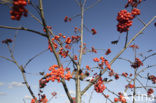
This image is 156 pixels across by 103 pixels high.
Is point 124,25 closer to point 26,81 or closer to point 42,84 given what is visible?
point 42,84

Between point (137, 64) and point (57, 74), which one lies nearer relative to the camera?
point (57, 74)

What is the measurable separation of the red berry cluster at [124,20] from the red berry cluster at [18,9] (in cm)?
227

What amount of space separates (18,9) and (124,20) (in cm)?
248

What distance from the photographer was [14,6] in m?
2.58

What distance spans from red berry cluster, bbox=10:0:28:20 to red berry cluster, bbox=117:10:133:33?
227cm

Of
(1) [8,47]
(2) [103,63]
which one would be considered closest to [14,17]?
(1) [8,47]

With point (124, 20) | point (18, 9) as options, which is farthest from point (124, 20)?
point (18, 9)

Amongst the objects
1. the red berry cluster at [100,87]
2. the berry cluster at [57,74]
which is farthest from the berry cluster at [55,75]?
the red berry cluster at [100,87]

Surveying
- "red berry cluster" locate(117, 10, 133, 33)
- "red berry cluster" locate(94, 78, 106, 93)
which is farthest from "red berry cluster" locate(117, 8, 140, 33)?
"red berry cluster" locate(94, 78, 106, 93)

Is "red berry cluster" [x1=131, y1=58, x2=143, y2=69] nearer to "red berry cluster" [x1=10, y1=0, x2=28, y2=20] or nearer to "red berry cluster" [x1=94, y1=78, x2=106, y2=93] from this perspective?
"red berry cluster" [x1=94, y1=78, x2=106, y2=93]

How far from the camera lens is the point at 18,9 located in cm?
259

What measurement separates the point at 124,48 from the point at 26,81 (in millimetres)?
2525

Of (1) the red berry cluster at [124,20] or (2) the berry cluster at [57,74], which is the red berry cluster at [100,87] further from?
(1) the red berry cluster at [124,20]

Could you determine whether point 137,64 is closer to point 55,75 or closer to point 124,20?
point 124,20
